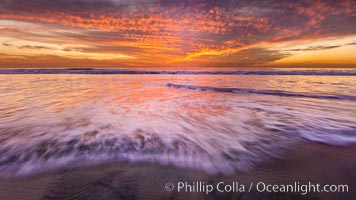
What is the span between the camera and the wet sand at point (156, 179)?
62.5 inches

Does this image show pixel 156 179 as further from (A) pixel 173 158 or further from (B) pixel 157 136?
(B) pixel 157 136

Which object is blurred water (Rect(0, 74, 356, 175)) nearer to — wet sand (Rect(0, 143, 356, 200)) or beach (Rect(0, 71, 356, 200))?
beach (Rect(0, 71, 356, 200))

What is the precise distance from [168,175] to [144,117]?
7.42 ft

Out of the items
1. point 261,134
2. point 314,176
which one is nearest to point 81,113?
point 261,134

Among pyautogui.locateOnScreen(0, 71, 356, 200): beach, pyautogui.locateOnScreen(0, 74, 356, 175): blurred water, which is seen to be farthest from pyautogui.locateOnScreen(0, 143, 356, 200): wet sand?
pyautogui.locateOnScreen(0, 74, 356, 175): blurred water

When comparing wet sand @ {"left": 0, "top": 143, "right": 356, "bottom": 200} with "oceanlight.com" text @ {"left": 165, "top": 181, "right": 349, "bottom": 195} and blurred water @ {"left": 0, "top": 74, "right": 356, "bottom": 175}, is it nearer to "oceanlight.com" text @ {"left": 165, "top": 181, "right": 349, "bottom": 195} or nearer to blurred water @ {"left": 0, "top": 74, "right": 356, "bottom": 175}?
"oceanlight.com" text @ {"left": 165, "top": 181, "right": 349, "bottom": 195}

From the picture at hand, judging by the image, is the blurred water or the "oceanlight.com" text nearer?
the "oceanlight.com" text

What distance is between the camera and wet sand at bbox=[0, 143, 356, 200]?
1587 mm

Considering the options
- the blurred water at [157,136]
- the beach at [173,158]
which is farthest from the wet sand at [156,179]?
the blurred water at [157,136]

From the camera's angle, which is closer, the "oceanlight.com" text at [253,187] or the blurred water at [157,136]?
the "oceanlight.com" text at [253,187]

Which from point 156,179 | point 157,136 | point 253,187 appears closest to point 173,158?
point 156,179

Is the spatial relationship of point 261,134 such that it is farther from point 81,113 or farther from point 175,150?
point 81,113

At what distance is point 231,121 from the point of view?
3887 mm

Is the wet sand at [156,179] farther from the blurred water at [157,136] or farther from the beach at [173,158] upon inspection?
the blurred water at [157,136]
